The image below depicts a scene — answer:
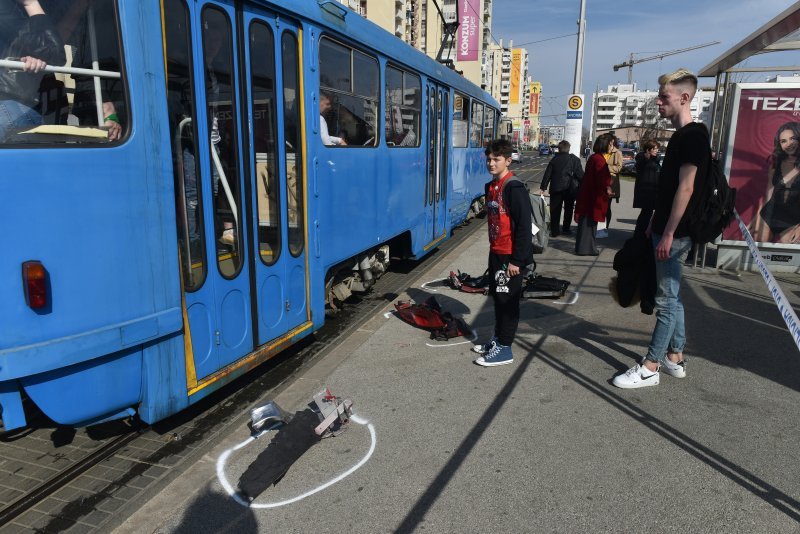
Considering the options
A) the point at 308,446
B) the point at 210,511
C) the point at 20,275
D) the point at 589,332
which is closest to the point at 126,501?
the point at 210,511

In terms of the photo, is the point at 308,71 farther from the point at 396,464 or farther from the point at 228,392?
the point at 396,464

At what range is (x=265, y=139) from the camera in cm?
400

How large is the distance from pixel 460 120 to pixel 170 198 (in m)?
7.67

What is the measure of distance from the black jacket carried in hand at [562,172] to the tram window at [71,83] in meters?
8.87

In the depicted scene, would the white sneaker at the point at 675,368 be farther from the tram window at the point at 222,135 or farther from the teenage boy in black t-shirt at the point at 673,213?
the tram window at the point at 222,135

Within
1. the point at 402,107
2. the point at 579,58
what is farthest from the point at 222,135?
the point at 579,58

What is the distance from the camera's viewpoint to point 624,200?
19.5 meters

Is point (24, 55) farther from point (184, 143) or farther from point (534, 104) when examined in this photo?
point (534, 104)

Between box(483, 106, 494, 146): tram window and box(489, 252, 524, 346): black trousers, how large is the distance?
8.18 m

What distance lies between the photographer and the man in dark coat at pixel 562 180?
10719 millimetres

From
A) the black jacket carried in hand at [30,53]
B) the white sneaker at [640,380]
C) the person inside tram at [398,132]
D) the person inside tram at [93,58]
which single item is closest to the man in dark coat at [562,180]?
the person inside tram at [398,132]

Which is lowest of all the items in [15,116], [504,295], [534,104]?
[504,295]

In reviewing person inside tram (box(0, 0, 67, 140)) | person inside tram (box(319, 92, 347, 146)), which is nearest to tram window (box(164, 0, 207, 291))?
person inside tram (box(0, 0, 67, 140))

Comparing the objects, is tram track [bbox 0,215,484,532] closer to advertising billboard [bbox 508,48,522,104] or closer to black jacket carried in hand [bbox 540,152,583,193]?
black jacket carried in hand [bbox 540,152,583,193]
